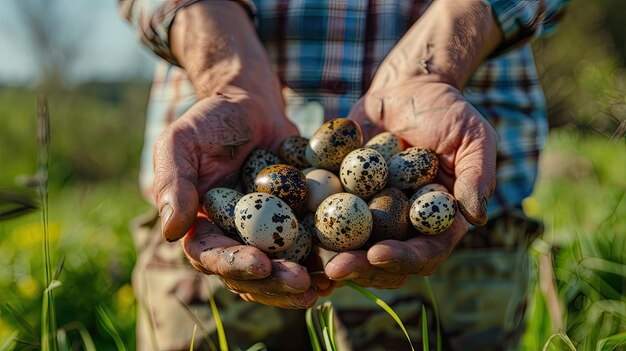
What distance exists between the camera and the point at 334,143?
6.41ft

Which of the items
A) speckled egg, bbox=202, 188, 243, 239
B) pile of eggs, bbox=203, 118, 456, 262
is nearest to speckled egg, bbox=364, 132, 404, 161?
pile of eggs, bbox=203, 118, 456, 262

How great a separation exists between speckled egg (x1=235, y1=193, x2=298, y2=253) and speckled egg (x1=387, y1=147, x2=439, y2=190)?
37 centimetres

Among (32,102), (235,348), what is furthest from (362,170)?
(32,102)

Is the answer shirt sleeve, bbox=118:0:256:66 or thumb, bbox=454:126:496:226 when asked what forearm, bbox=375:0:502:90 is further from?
shirt sleeve, bbox=118:0:256:66

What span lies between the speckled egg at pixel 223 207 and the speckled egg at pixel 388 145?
45 cm

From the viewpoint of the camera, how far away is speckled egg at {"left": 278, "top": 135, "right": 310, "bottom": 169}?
6.65ft

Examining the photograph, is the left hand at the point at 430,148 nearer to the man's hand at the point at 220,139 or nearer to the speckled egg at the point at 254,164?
the man's hand at the point at 220,139

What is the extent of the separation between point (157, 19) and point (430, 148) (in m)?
0.95

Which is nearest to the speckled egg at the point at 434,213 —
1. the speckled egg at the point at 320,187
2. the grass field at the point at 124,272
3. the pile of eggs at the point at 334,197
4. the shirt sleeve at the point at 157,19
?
the pile of eggs at the point at 334,197

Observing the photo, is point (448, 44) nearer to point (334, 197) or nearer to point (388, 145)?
point (388, 145)

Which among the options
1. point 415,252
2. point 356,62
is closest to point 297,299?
point 415,252

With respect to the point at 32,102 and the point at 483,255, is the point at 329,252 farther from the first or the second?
the point at 32,102

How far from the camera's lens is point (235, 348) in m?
2.35

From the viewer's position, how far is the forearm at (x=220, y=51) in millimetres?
2004
